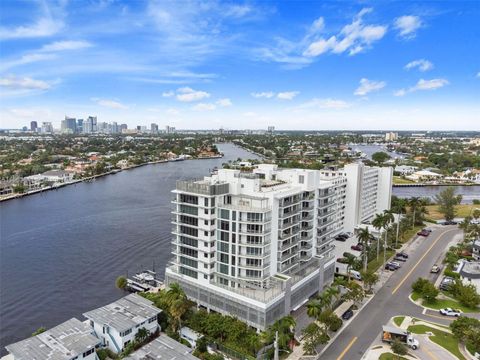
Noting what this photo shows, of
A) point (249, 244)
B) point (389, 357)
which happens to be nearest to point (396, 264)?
point (389, 357)

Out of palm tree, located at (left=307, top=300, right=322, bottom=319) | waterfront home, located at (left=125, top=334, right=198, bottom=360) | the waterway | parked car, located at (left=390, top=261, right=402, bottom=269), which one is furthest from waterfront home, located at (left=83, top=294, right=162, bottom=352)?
parked car, located at (left=390, top=261, right=402, bottom=269)

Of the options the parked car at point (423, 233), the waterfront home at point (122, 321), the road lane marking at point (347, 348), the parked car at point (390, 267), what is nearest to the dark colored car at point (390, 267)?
the parked car at point (390, 267)

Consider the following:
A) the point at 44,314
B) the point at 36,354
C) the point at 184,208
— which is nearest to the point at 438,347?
the point at 184,208

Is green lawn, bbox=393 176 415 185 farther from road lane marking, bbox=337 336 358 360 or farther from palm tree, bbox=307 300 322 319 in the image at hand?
palm tree, bbox=307 300 322 319

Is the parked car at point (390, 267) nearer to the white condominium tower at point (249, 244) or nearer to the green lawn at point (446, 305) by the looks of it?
the green lawn at point (446, 305)

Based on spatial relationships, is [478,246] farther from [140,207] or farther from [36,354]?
[140,207]

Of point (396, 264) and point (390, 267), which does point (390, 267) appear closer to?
point (390, 267)
